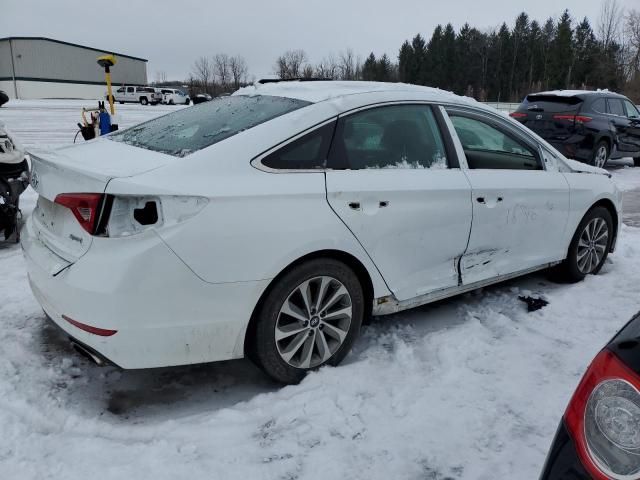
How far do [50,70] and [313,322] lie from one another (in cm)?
6910

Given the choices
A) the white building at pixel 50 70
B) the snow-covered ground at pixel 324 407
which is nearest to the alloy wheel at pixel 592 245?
the snow-covered ground at pixel 324 407

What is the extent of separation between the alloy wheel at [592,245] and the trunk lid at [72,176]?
143 inches

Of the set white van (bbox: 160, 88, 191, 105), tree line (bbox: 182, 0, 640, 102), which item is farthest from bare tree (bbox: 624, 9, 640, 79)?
white van (bbox: 160, 88, 191, 105)

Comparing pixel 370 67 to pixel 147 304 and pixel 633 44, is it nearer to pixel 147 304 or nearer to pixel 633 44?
pixel 633 44

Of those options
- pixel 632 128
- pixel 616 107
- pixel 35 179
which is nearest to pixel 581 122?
pixel 616 107

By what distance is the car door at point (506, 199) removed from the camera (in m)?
3.70

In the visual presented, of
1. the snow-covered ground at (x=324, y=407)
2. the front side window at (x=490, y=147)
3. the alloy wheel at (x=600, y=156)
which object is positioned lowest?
the snow-covered ground at (x=324, y=407)

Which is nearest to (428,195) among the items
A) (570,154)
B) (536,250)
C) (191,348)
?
(536,250)

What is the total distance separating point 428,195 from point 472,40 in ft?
283

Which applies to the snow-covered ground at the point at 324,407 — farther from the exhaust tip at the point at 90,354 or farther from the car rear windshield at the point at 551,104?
the car rear windshield at the point at 551,104

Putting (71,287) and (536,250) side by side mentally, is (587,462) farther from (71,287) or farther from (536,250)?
(536,250)

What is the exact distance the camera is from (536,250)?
4.23m

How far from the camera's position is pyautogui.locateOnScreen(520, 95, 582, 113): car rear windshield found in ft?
36.1

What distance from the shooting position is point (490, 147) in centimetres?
407
